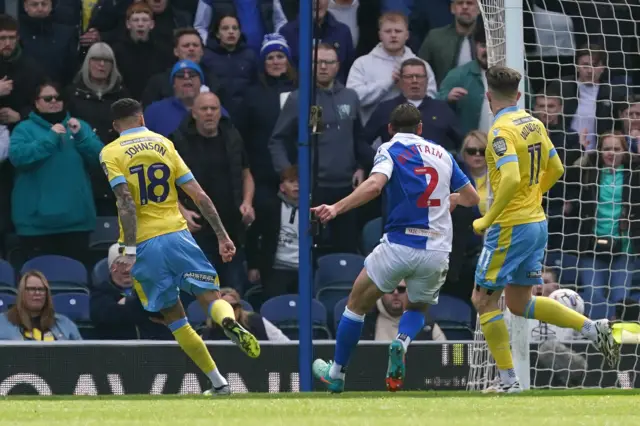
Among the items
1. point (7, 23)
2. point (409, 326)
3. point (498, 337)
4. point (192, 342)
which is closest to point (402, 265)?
point (409, 326)

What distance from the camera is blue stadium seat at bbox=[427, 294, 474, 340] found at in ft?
42.2

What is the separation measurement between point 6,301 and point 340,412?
573cm

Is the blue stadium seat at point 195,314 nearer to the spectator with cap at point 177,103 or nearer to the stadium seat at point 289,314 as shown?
the stadium seat at point 289,314

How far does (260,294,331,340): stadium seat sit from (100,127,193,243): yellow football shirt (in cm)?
297

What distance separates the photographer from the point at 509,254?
973cm

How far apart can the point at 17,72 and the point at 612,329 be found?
228 inches

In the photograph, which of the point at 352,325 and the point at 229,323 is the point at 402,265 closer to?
the point at 352,325

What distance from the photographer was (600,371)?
11828mm

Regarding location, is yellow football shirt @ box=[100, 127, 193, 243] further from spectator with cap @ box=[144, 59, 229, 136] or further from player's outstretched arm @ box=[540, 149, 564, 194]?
spectator with cap @ box=[144, 59, 229, 136]

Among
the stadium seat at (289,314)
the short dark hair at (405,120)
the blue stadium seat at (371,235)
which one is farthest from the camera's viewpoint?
the blue stadium seat at (371,235)

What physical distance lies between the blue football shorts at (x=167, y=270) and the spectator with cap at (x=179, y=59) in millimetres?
3520

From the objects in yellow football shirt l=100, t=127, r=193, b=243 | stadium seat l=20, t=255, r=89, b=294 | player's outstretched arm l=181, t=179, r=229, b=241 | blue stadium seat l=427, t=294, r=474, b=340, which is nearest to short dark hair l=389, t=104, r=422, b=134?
player's outstretched arm l=181, t=179, r=229, b=241

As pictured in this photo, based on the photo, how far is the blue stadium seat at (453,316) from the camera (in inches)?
506

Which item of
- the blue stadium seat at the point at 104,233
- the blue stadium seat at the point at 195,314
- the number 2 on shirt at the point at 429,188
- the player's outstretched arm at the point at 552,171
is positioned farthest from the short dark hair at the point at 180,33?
the player's outstretched arm at the point at 552,171
